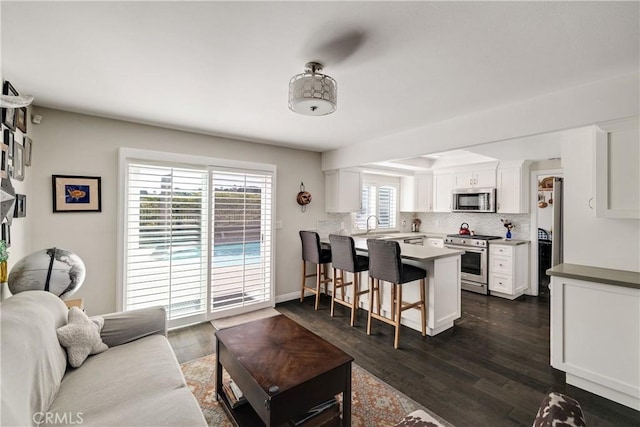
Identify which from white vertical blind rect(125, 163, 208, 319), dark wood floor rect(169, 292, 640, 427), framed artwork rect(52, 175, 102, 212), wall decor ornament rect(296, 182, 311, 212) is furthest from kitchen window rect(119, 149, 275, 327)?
wall decor ornament rect(296, 182, 311, 212)

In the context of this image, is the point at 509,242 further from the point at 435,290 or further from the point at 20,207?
the point at 20,207

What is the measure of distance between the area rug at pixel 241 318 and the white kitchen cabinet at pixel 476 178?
4022 millimetres

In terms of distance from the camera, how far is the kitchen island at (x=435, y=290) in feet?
10.2

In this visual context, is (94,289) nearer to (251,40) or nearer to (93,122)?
(93,122)

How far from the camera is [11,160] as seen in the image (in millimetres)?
2082

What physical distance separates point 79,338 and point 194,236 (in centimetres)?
178

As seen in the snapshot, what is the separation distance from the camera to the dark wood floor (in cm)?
202

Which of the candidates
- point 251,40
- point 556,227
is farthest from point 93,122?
point 556,227

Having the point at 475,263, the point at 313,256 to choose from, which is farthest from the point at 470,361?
the point at 475,263

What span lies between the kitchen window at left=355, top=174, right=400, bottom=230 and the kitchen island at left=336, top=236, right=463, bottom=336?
85.9 inches

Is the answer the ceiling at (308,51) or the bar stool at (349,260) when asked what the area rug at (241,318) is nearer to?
the bar stool at (349,260)

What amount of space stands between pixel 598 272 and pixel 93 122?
475 cm

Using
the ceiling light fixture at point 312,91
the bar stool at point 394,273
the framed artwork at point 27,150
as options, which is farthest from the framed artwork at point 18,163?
the bar stool at point 394,273

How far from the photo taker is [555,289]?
2355 millimetres
